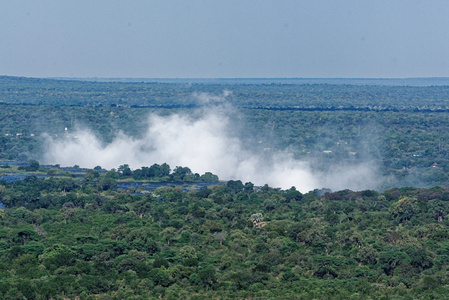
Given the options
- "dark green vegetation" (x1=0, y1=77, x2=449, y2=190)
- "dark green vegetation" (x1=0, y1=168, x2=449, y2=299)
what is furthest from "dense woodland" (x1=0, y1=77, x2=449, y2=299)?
"dark green vegetation" (x1=0, y1=77, x2=449, y2=190)

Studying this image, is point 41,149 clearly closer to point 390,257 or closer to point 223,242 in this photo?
point 223,242

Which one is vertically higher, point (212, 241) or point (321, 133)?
point (212, 241)

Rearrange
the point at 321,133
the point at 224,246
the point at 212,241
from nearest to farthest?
the point at 224,246
the point at 212,241
the point at 321,133

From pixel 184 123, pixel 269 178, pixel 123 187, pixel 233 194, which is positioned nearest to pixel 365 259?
pixel 233 194

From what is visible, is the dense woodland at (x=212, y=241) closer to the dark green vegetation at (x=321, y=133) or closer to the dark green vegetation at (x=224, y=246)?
the dark green vegetation at (x=224, y=246)

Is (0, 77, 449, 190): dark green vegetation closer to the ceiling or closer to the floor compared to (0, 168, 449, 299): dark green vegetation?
closer to the floor

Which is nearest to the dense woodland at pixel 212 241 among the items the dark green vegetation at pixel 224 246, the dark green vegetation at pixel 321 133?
the dark green vegetation at pixel 224 246

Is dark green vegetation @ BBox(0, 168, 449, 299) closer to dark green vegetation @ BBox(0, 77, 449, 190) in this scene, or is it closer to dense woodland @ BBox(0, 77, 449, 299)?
dense woodland @ BBox(0, 77, 449, 299)

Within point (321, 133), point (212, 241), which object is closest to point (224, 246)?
point (212, 241)

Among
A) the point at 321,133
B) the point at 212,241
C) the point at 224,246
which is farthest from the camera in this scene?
the point at 321,133

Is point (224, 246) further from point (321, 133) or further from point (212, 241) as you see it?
point (321, 133)
